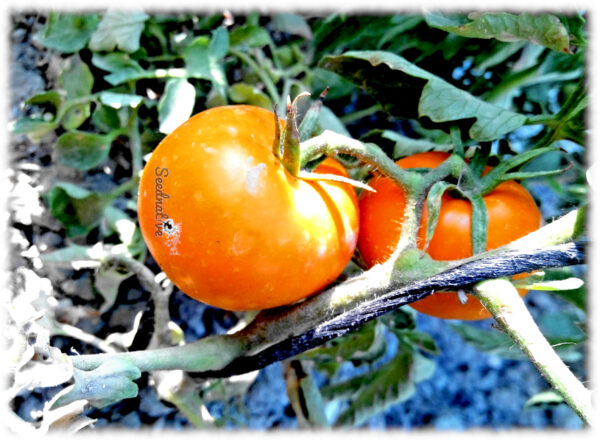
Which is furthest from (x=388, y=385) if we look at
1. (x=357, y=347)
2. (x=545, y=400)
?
(x=545, y=400)

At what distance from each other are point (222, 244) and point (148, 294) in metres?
0.35

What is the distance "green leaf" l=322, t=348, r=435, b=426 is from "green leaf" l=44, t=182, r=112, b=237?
49cm

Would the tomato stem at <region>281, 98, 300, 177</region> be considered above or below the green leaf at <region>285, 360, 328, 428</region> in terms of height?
above

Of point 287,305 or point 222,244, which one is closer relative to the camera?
point 222,244

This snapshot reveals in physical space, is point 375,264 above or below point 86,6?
below

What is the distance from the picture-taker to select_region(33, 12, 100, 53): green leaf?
0.79 meters

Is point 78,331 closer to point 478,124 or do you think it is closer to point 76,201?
point 76,201

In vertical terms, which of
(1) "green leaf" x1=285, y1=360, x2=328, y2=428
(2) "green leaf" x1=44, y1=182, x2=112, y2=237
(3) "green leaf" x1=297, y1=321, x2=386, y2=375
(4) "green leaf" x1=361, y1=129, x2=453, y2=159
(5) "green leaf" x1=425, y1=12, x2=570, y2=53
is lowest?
(1) "green leaf" x1=285, y1=360, x2=328, y2=428

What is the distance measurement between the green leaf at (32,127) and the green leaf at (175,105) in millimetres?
174

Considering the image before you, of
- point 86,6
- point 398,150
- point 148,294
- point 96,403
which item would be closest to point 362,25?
point 398,150

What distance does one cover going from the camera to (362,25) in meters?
0.91

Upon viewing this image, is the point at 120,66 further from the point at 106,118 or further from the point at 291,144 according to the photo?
the point at 291,144

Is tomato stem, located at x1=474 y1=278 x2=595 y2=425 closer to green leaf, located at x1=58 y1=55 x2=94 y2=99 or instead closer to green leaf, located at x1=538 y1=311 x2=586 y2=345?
green leaf, located at x1=538 y1=311 x2=586 y2=345

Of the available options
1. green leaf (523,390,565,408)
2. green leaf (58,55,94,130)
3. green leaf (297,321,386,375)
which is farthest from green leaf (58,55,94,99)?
green leaf (523,390,565,408)
